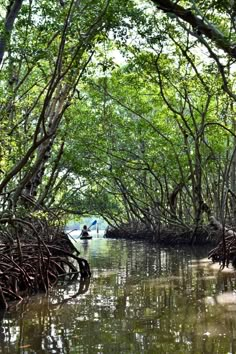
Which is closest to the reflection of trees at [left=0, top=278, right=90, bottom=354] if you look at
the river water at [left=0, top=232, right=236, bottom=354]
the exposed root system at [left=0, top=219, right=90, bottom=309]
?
the river water at [left=0, top=232, right=236, bottom=354]

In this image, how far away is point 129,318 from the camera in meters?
4.99

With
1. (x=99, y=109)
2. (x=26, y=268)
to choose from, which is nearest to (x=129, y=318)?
(x=26, y=268)

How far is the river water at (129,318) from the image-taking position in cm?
400

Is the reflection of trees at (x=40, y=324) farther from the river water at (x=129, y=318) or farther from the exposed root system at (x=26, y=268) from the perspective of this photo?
the exposed root system at (x=26, y=268)

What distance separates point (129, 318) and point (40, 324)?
0.93m

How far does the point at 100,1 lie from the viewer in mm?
6668

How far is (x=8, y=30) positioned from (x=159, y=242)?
13222 mm

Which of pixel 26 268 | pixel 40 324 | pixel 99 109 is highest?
pixel 99 109

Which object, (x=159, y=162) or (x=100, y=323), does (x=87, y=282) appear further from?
(x=159, y=162)

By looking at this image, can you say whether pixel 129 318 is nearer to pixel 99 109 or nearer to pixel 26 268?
pixel 26 268

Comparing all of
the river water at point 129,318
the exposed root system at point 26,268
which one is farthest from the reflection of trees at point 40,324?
the exposed root system at point 26,268

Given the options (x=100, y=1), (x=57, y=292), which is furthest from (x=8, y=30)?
(x=57, y=292)

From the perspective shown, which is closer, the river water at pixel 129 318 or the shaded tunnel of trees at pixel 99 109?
the river water at pixel 129 318

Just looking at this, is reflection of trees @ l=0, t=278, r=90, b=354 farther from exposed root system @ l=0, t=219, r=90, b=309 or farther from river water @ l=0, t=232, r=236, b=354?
exposed root system @ l=0, t=219, r=90, b=309
